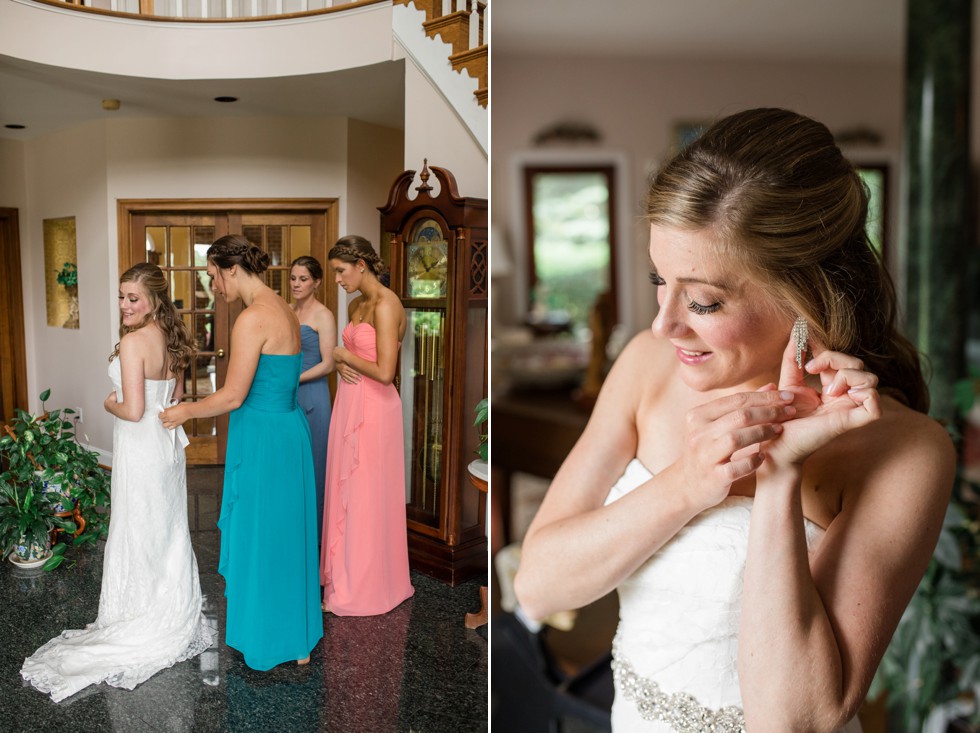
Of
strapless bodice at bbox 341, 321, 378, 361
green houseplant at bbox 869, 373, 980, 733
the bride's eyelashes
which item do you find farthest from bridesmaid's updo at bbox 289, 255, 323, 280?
green houseplant at bbox 869, 373, 980, 733

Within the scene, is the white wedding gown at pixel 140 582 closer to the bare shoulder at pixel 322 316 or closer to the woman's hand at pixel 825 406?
the bare shoulder at pixel 322 316

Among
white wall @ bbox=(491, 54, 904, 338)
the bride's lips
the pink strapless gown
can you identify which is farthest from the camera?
the pink strapless gown

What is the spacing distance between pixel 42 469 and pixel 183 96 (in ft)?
2.04

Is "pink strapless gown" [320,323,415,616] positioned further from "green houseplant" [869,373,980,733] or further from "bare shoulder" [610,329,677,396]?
"green houseplant" [869,373,980,733]

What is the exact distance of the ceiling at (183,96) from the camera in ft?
3.74

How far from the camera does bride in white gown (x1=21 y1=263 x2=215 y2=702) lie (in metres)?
1.17

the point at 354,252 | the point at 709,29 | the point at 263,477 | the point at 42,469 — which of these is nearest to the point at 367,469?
the point at 263,477

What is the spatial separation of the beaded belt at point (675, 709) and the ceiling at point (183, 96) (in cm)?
90

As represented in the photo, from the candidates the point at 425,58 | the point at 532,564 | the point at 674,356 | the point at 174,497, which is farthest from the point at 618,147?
the point at 174,497

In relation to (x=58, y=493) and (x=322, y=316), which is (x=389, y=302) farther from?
(x=58, y=493)

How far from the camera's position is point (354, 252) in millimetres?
1226

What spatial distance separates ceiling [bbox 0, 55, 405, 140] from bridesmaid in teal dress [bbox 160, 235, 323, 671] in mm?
222

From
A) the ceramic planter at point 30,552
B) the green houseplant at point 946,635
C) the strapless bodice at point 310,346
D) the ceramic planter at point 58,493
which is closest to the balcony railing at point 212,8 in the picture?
the strapless bodice at point 310,346

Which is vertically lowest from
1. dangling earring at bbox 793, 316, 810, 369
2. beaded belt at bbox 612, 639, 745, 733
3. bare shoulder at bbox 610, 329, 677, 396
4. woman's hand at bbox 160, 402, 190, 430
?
beaded belt at bbox 612, 639, 745, 733
